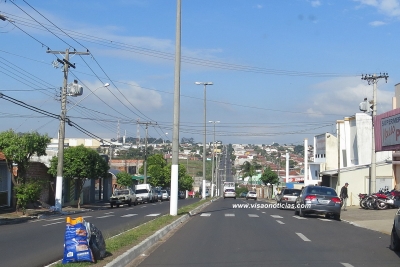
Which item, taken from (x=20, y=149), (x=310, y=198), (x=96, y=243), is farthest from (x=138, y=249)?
(x=20, y=149)

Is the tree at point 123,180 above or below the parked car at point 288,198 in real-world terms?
above

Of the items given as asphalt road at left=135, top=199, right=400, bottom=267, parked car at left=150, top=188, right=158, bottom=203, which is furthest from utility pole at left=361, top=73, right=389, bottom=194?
parked car at left=150, top=188, right=158, bottom=203

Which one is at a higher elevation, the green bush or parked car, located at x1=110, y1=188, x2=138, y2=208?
the green bush

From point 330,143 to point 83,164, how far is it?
108ft

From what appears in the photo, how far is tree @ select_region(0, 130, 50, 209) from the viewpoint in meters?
30.7

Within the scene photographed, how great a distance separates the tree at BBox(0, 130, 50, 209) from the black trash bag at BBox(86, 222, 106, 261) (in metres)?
21.0

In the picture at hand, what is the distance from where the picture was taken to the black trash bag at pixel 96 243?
34.1ft

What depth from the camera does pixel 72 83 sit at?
39094 millimetres

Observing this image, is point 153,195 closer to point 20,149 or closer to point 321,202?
point 20,149

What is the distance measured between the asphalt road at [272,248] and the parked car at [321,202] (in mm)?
6721

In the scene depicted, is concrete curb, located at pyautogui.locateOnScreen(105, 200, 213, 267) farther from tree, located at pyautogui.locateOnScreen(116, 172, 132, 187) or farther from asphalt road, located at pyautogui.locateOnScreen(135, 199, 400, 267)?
tree, located at pyautogui.locateOnScreen(116, 172, 132, 187)

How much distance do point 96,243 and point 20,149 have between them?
71.1ft

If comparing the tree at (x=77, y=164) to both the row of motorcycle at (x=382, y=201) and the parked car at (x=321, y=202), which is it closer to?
the row of motorcycle at (x=382, y=201)

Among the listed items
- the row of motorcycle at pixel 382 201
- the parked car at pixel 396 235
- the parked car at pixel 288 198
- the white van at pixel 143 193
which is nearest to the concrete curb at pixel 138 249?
the parked car at pixel 396 235
